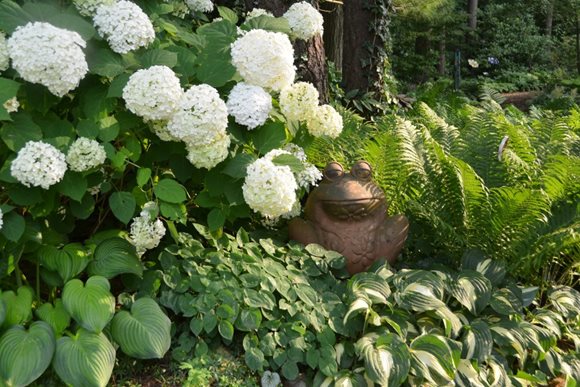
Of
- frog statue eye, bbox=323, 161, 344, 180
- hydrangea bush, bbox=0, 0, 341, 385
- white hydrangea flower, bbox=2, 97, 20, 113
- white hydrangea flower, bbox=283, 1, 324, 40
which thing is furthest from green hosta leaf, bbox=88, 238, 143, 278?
white hydrangea flower, bbox=283, 1, 324, 40

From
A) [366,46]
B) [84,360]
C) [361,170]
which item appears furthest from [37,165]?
[366,46]

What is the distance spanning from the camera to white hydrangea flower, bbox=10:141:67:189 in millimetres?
2246

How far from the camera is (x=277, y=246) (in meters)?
3.10

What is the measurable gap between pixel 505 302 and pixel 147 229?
64.8 inches

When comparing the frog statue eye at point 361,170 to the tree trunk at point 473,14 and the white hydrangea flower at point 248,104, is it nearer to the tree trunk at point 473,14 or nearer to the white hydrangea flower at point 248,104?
the white hydrangea flower at point 248,104

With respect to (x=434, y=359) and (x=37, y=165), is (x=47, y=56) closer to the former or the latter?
(x=37, y=165)

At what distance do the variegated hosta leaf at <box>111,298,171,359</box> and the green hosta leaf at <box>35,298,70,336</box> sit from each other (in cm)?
18

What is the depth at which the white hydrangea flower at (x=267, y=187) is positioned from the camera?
2.54 meters

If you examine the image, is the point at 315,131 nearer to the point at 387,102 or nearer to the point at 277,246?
the point at 277,246

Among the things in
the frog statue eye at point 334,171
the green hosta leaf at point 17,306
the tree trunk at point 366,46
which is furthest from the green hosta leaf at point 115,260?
the tree trunk at point 366,46

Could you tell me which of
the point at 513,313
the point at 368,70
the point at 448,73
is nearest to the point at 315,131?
the point at 513,313

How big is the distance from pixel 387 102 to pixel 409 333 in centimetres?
354

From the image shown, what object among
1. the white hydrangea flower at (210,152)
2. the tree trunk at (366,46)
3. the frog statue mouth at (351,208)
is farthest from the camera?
the tree trunk at (366,46)

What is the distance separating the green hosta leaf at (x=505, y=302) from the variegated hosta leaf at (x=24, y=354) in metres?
1.90
